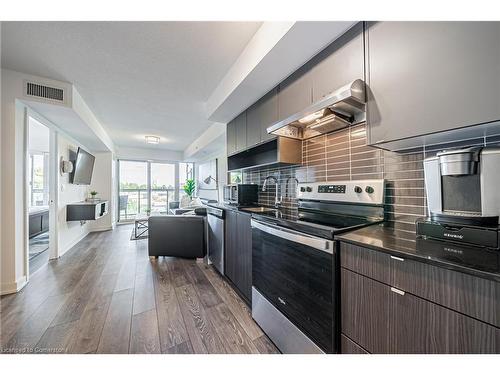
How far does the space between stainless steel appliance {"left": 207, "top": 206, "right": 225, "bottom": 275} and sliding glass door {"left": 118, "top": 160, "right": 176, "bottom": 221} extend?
4173 mm

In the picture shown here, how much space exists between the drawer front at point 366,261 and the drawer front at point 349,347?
0.37 meters

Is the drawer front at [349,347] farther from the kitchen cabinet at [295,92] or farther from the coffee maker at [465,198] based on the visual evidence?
the kitchen cabinet at [295,92]

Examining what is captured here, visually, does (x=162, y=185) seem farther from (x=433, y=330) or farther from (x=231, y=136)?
(x=433, y=330)

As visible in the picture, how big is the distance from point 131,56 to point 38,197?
624 centimetres

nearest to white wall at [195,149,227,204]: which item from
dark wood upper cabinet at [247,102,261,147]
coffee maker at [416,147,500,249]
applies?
dark wood upper cabinet at [247,102,261,147]

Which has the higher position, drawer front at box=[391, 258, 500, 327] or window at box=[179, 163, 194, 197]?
window at box=[179, 163, 194, 197]

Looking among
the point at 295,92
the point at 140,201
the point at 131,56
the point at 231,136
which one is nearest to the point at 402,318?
the point at 295,92

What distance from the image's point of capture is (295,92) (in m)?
1.66

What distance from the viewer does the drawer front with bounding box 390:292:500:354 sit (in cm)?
60

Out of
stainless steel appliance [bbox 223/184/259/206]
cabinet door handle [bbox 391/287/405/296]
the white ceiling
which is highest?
the white ceiling

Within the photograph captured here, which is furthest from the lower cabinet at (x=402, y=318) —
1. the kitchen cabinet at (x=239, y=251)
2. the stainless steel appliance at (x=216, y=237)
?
the stainless steel appliance at (x=216, y=237)

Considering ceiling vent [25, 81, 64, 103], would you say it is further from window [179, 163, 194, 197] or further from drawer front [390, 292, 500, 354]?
window [179, 163, 194, 197]
